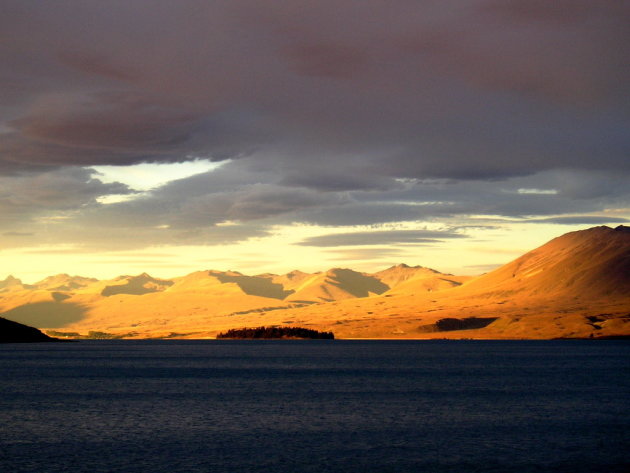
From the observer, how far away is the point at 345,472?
5512cm

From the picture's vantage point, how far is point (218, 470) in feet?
183

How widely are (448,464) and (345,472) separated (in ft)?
28.7

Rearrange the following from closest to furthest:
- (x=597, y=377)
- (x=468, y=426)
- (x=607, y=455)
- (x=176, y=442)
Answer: (x=607, y=455), (x=176, y=442), (x=468, y=426), (x=597, y=377)

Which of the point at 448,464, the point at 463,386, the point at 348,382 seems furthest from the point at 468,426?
the point at 348,382

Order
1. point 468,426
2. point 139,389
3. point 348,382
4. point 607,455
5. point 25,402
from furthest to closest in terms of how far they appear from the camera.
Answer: point 348,382 < point 139,389 < point 25,402 < point 468,426 < point 607,455

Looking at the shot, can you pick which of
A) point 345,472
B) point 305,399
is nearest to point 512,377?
point 305,399

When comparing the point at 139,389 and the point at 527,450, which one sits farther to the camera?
the point at 139,389

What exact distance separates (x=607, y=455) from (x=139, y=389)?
85166mm

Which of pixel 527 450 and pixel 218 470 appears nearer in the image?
pixel 218 470

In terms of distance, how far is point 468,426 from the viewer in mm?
79438

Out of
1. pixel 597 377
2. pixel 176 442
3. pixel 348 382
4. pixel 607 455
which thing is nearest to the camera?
pixel 607 455

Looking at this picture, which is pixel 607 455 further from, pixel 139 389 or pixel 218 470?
pixel 139 389

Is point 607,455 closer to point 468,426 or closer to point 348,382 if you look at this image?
point 468,426

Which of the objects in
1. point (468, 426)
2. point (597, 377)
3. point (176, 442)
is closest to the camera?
point (176, 442)
